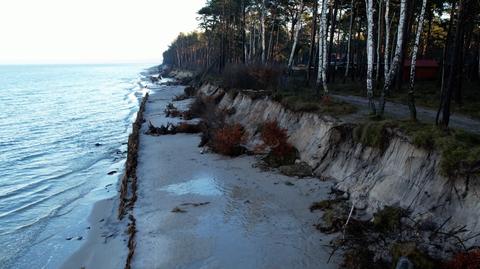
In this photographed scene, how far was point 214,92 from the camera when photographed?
133 feet

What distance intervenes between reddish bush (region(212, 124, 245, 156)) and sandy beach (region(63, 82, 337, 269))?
173 centimetres

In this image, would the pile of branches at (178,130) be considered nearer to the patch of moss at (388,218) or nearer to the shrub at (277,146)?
the shrub at (277,146)

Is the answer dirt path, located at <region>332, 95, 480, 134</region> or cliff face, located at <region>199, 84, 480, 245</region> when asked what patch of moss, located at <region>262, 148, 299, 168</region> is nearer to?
cliff face, located at <region>199, 84, 480, 245</region>

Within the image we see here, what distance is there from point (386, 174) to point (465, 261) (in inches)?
207

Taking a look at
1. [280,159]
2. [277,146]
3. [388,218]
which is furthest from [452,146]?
[277,146]

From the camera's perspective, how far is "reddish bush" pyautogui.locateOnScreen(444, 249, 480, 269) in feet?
25.5

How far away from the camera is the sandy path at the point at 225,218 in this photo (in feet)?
35.0

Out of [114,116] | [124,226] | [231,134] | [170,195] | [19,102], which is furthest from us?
[19,102]

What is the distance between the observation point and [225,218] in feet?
43.5

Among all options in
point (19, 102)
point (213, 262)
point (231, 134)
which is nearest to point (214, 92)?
point (231, 134)

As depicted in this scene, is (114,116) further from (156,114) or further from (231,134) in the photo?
(231,134)

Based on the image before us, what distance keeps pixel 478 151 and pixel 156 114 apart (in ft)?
106

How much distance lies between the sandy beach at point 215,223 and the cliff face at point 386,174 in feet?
4.32

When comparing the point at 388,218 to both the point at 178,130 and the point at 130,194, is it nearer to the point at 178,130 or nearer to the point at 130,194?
the point at 130,194
